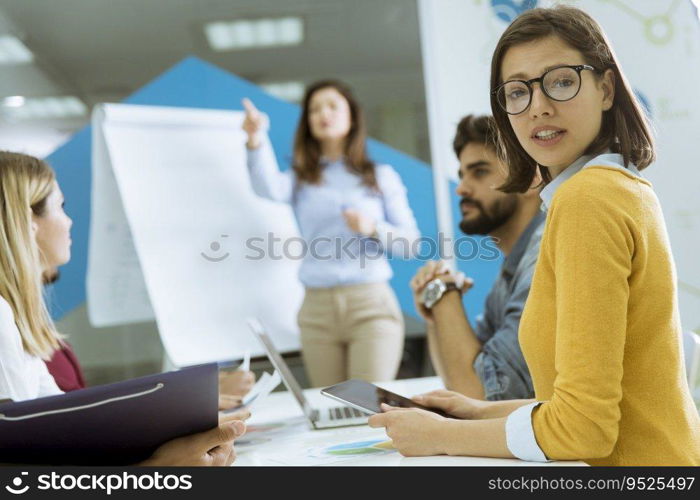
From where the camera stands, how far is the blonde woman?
3.48 feet

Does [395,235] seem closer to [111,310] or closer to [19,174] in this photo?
[111,310]

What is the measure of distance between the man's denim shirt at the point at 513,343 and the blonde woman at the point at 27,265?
21.0 inches

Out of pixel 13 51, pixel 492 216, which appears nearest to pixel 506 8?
pixel 492 216

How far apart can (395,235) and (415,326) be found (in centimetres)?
102

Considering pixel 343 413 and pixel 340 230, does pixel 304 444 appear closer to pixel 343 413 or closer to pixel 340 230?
pixel 343 413

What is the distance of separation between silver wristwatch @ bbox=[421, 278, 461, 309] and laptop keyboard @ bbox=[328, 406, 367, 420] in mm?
283

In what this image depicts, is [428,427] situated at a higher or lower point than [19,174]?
lower

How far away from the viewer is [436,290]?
1.54 meters

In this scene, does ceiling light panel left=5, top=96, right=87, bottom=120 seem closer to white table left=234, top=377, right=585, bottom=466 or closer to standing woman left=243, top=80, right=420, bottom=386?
standing woman left=243, top=80, right=420, bottom=386

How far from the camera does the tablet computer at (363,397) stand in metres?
1.00

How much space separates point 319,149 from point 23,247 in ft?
5.69

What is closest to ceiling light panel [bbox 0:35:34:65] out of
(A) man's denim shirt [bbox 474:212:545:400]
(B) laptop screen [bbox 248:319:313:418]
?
(B) laptop screen [bbox 248:319:313:418]

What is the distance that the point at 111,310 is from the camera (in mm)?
2664

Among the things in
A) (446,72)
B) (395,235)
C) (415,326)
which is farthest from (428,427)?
(415,326)
